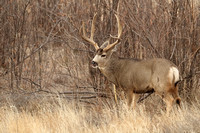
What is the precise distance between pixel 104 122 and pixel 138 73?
1.03 meters

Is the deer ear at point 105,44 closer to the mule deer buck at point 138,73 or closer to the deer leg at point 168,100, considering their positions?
the mule deer buck at point 138,73

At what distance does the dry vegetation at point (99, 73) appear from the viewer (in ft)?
20.9

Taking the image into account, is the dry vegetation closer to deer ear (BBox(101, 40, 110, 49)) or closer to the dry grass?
the dry grass

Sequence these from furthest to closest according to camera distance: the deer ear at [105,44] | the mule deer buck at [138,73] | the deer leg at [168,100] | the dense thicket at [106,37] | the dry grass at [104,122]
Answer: the deer ear at [105,44], the dense thicket at [106,37], the deer leg at [168,100], the mule deer buck at [138,73], the dry grass at [104,122]

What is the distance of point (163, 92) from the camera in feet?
22.2

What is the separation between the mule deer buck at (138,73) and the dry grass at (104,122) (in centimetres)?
29

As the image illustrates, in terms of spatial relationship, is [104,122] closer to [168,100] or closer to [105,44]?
[168,100]

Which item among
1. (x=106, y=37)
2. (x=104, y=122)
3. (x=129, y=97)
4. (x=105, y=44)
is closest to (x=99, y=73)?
(x=106, y=37)

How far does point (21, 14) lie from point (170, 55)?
3.10 meters

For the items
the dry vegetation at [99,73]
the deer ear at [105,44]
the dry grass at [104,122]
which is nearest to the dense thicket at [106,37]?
the dry vegetation at [99,73]

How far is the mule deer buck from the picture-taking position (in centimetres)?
669

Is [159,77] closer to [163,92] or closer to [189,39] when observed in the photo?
[163,92]

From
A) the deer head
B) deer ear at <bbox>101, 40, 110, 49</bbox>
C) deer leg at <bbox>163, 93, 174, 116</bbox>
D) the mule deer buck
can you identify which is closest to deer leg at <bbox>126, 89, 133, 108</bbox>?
the mule deer buck

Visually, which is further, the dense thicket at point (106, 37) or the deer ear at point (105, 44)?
the deer ear at point (105, 44)
